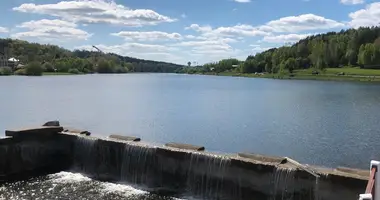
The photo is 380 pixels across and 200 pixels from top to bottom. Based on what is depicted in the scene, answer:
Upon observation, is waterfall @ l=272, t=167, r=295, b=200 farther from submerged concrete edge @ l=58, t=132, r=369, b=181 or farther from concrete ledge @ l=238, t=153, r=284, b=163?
concrete ledge @ l=238, t=153, r=284, b=163

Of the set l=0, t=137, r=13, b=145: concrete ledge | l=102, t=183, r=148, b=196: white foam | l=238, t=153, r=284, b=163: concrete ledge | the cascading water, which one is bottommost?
l=102, t=183, r=148, b=196: white foam

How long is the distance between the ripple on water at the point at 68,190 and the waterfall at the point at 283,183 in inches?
189

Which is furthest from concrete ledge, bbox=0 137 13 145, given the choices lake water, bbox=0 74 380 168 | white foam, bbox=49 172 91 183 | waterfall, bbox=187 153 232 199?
lake water, bbox=0 74 380 168

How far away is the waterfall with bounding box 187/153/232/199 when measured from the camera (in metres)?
18.2

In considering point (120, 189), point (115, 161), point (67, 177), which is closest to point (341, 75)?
point (115, 161)

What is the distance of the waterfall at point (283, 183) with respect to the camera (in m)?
16.4

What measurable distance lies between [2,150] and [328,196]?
15923 mm

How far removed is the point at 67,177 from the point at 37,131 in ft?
10.4

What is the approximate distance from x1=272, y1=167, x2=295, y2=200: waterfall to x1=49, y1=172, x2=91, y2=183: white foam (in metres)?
9.91

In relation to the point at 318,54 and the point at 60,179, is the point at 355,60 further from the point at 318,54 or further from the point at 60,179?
the point at 60,179

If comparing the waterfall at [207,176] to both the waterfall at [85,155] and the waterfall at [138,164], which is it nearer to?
the waterfall at [138,164]

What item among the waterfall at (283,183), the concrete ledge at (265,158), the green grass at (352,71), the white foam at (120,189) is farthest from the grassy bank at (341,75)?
the waterfall at (283,183)

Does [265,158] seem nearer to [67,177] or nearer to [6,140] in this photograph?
[67,177]

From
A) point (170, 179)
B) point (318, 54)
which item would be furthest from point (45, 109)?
point (318, 54)
